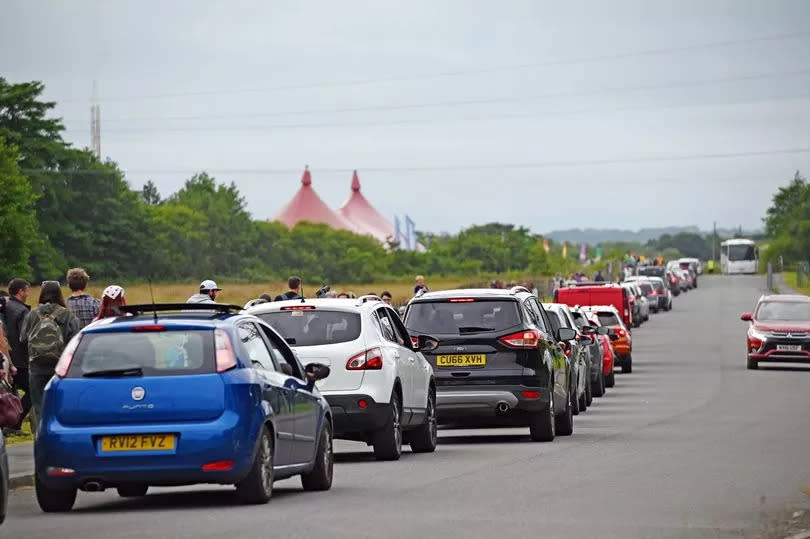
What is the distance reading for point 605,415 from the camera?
28.0 m

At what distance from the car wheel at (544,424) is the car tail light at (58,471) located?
9100 mm

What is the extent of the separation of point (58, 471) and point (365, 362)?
538cm

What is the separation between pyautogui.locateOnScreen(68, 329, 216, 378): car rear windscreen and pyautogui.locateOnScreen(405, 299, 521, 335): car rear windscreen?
314 inches

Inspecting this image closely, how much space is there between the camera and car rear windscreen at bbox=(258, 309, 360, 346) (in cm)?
1856

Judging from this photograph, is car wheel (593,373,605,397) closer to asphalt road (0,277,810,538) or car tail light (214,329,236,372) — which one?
asphalt road (0,277,810,538)

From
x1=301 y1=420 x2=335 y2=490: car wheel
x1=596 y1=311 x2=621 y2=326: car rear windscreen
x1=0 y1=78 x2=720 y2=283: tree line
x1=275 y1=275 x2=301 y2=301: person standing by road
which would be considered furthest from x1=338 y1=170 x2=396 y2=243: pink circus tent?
x1=301 y1=420 x2=335 y2=490: car wheel

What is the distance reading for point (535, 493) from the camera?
598 inches

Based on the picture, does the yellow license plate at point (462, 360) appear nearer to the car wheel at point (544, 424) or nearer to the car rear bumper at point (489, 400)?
the car rear bumper at point (489, 400)

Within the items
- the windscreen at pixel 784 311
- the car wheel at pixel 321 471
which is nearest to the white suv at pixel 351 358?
the car wheel at pixel 321 471

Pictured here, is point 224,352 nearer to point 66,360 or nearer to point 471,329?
point 66,360

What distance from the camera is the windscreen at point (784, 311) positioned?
42.2m

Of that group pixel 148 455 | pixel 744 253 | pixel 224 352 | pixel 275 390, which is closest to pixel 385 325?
pixel 275 390

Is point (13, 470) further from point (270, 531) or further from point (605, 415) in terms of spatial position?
point (605, 415)

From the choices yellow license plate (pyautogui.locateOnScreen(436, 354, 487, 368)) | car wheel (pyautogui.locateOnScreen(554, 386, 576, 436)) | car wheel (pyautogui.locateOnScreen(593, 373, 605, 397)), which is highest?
yellow license plate (pyautogui.locateOnScreen(436, 354, 487, 368))
